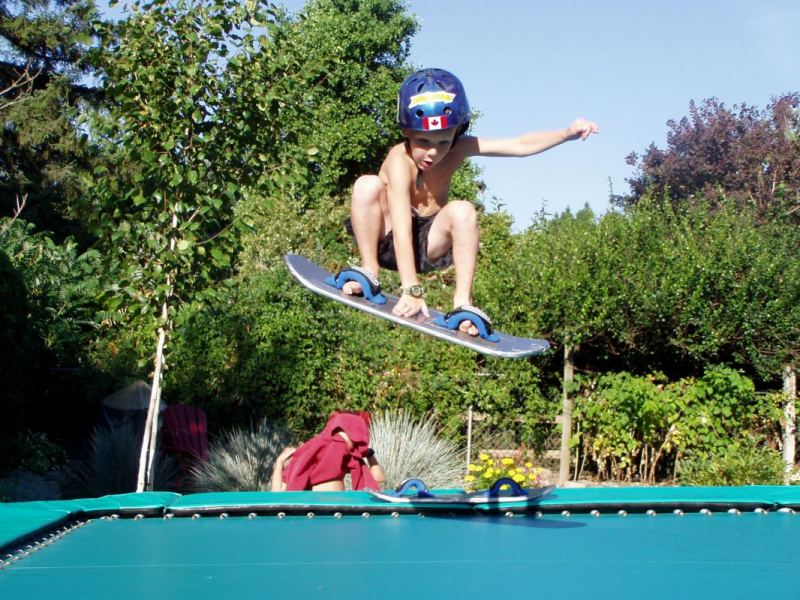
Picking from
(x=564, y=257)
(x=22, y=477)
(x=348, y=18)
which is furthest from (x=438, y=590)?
(x=348, y=18)

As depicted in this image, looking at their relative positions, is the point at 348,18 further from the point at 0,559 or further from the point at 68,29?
the point at 0,559

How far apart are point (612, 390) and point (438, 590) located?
18.1 ft

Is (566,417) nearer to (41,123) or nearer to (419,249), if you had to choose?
(419,249)

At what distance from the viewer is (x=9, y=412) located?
7094 millimetres

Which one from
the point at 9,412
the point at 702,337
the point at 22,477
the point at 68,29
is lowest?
the point at 22,477

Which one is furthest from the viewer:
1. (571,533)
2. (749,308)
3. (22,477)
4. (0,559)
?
(749,308)

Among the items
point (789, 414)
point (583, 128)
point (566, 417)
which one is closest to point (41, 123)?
point (566, 417)

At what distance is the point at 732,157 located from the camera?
1838cm

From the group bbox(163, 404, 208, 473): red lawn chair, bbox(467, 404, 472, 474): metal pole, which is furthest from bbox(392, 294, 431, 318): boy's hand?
bbox(467, 404, 472, 474): metal pole

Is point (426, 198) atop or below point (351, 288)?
atop

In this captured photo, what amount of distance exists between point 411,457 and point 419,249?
324 cm

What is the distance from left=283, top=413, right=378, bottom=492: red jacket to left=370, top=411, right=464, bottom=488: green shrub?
58.9 inches

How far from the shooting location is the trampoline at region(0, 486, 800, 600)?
259 centimetres

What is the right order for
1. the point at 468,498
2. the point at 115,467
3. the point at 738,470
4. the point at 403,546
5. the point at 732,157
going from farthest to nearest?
the point at 732,157 < the point at 115,467 < the point at 738,470 < the point at 468,498 < the point at 403,546
